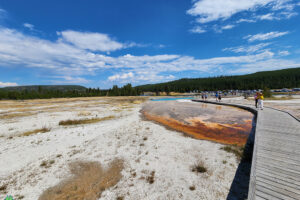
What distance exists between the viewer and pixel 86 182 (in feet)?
19.9

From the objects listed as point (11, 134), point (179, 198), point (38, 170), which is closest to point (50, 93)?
point (11, 134)

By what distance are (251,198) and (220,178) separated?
2171mm

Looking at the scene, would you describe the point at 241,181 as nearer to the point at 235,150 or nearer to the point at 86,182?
the point at 235,150

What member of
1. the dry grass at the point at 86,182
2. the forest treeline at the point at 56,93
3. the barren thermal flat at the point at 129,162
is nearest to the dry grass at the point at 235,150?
the barren thermal flat at the point at 129,162

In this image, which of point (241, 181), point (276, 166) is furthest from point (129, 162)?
point (276, 166)

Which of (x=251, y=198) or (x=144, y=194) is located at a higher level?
(x=251, y=198)

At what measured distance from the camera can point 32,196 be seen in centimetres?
530

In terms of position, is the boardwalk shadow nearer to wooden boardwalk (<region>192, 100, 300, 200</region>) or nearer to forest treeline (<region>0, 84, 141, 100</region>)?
wooden boardwalk (<region>192, 100, 300, 200</region>)

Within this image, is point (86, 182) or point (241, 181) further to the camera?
point (86, 182)

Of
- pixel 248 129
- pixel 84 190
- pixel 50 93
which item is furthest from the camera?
pixel 50 93

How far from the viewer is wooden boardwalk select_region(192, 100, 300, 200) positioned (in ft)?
13.0

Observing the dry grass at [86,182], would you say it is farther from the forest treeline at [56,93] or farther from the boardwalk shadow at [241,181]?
the forest treeline at [56,93]

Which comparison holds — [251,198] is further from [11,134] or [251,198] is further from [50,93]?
[50,93]

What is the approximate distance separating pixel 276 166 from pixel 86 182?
27.5 feet
